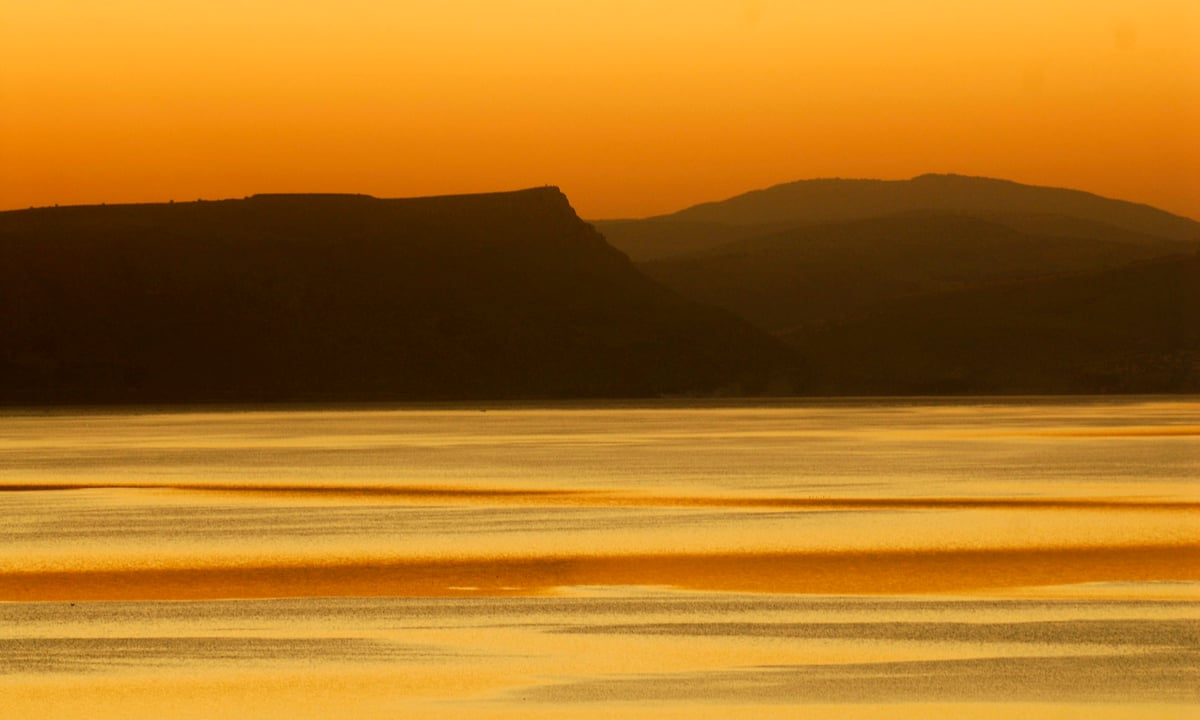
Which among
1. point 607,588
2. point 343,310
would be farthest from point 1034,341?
point 607,588

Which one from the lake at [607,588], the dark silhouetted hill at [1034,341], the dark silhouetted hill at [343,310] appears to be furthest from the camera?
the dark silhouetted hill at [1034,341]

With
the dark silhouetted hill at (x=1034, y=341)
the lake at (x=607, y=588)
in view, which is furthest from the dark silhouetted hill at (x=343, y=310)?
the lake at (x=607, y=588)

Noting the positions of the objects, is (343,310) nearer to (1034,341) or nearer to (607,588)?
(1034,341)

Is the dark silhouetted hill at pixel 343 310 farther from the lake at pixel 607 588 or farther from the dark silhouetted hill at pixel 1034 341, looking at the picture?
the lake at pixel 607 588

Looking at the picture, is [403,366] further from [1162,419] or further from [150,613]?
[150,613]

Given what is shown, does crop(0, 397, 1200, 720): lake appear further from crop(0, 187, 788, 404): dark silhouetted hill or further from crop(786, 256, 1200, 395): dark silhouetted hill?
crop(786, 256, 1200, 395): dark silhouetted hill

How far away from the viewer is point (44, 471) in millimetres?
43219

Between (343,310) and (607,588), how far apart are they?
150 meters

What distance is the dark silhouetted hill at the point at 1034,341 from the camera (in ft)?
536

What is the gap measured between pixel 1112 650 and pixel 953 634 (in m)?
1.49

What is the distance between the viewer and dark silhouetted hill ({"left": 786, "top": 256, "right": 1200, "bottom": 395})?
6437 inches

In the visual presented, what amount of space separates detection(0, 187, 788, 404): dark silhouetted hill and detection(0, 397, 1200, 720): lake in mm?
109797

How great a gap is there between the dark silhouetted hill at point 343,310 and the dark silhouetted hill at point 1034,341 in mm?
14208

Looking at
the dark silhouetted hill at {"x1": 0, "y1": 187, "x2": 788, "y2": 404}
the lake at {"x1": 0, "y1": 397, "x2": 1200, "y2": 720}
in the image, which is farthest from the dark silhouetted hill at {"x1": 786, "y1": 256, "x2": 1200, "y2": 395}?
the lake at {"x1": 0, "y1": 397, "x2": 1200, "y2": 720}
